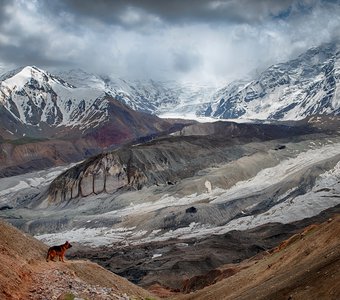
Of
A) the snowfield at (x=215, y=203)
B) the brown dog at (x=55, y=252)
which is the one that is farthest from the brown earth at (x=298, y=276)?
the snowfield at (x=215, y=203)

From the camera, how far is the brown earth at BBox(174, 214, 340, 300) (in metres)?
26.4

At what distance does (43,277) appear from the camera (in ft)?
97.3

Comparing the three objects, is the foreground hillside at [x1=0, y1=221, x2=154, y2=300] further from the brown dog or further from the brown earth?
the brown earth

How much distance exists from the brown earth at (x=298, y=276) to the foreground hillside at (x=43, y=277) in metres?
6.42

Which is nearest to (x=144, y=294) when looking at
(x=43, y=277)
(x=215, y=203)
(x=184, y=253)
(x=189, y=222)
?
(x=43, y=277)

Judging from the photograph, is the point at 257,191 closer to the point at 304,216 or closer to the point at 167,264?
the point at 304,216

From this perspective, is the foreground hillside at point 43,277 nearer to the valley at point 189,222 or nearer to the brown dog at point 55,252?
the brown dog at point 55,252

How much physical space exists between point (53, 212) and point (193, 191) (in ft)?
Answer: 156

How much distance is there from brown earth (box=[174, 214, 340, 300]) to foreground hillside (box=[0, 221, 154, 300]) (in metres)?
6.42

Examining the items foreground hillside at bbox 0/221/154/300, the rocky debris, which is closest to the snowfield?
the rocky debris

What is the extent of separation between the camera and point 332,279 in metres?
26.3

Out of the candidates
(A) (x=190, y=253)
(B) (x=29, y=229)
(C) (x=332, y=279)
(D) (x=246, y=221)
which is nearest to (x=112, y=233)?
(B) (x=29, y=229)

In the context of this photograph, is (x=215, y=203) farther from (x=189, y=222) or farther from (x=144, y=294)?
(x=144, y=294)

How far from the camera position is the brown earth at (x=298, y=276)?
26.4 m
